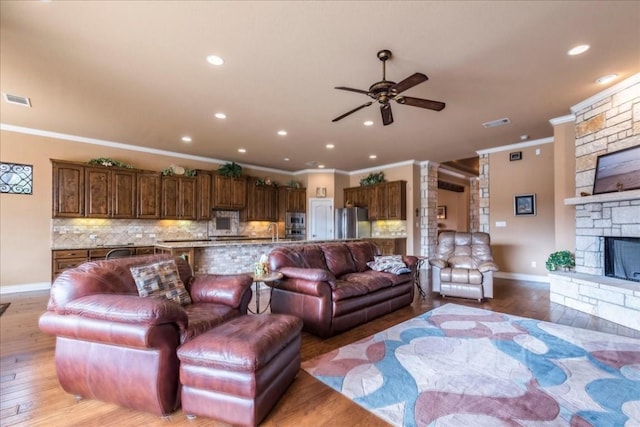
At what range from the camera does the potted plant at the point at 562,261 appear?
4547mm

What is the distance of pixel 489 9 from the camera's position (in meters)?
2.38

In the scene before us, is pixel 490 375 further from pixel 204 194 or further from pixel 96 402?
pixel 204 194

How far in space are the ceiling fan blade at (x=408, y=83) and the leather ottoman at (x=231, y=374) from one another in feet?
7.89

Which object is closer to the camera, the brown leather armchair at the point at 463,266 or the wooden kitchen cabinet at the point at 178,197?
the brown leather armchair at the point at 463,266

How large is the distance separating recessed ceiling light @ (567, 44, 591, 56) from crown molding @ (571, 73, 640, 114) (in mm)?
1245

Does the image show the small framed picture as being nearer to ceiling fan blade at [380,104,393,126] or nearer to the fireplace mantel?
the fireplace mantel

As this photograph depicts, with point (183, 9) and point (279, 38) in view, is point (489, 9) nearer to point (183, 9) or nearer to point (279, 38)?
point (279, 38)

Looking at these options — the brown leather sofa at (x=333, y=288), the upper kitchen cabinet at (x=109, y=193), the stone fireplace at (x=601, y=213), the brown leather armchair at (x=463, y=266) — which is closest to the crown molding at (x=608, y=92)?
the stone fireplace at (x=601, y=213)

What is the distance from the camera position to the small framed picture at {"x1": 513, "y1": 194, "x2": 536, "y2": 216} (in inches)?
242

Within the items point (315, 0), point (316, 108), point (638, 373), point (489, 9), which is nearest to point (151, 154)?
point (316, 108)

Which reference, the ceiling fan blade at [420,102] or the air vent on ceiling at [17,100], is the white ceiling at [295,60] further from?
the ceiling fan blade at [420,102]

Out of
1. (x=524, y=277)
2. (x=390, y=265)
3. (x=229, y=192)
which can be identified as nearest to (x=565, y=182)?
(x=524, y=277)

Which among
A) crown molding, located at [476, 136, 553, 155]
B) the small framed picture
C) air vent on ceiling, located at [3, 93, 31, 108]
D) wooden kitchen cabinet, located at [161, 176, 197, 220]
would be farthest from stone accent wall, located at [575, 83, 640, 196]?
air vent on ceiling, located at [3, 93, 31, 108]

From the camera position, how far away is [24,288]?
212 inches
